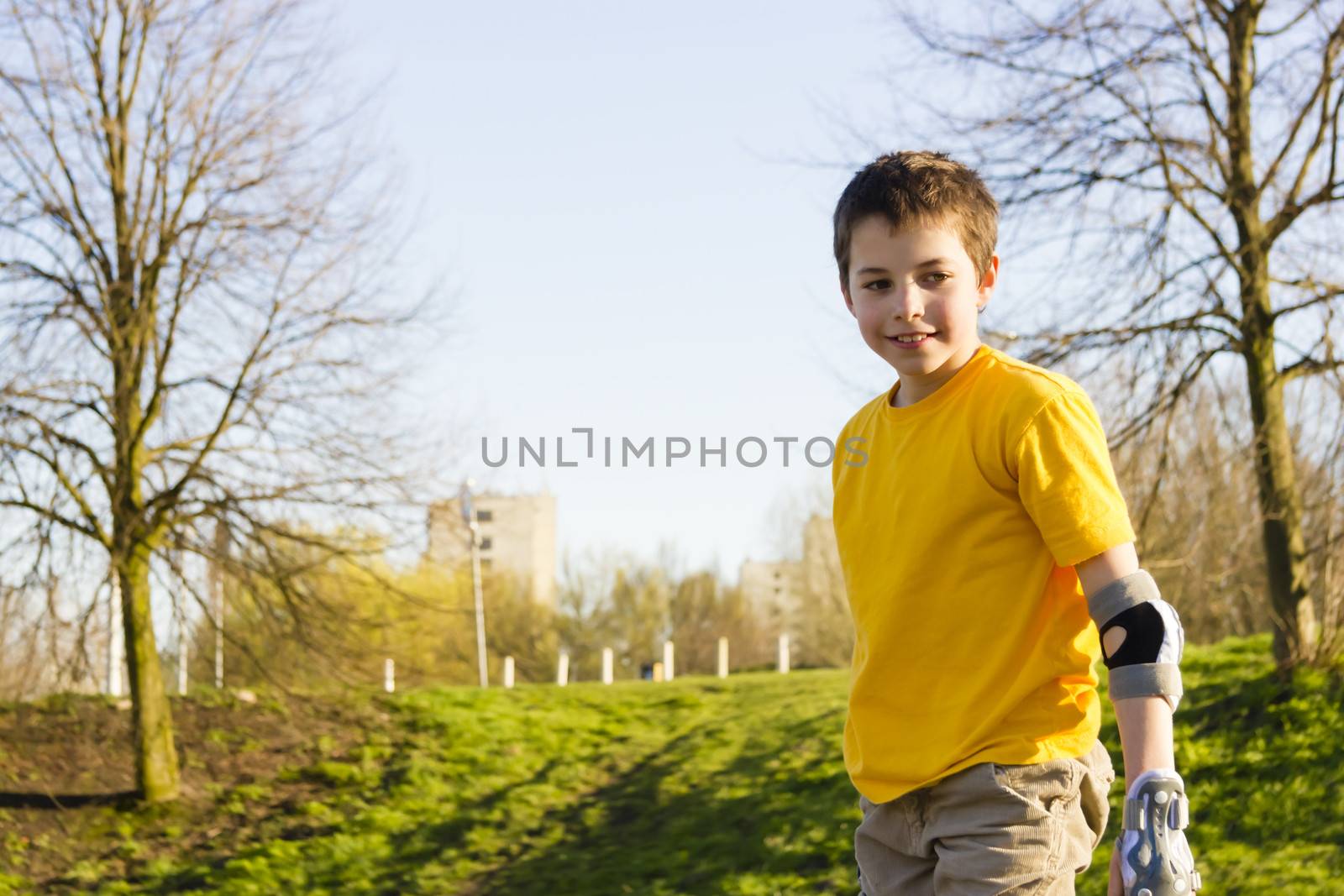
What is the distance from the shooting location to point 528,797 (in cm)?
1103

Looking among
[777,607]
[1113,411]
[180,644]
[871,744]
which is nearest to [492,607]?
[777,607]

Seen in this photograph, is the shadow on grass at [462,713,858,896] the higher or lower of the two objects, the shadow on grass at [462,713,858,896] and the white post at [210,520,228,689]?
the lower

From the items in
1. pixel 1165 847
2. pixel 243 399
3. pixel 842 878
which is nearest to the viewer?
pixel 1165 847

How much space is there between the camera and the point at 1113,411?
31.1 feet

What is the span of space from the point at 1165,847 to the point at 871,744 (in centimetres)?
52

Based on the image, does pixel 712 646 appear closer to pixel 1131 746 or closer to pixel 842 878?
pixel 842 878

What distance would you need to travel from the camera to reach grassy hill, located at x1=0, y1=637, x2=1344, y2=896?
323 inches

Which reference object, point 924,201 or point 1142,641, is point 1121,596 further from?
point 924,201

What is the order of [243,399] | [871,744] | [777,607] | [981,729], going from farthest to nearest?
[777,607], [243,399], [871,744], [981,729]

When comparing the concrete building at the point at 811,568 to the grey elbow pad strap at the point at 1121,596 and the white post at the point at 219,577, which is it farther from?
the grey elbow pad strap at the point at 1121,596

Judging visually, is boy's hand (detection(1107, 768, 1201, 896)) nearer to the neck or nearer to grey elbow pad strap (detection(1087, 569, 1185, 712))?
grey elbow pad strap (detection(1087, 569, 1185, 712))

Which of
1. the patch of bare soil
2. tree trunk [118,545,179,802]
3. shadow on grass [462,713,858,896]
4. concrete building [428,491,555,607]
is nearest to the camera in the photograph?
shadow on grass [462,713,858,896]

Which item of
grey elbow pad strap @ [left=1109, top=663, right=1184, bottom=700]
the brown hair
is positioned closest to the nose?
the brown hair

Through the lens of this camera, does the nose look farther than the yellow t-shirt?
Yes
